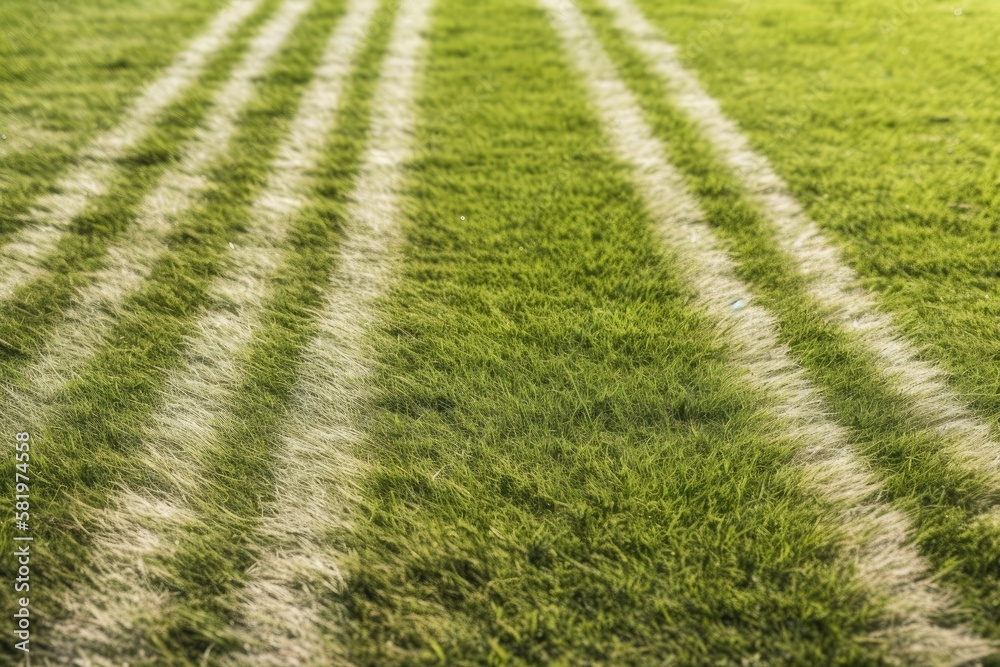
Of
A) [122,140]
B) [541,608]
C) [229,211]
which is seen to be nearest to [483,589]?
[541,608]

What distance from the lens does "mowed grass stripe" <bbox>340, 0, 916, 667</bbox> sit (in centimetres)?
139

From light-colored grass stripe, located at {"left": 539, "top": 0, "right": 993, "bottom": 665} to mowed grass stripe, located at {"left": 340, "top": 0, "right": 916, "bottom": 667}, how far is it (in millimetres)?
62

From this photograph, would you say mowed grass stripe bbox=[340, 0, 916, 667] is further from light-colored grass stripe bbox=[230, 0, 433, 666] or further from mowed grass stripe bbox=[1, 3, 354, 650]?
mowed grass stripe bbox=[1, 3, 354, 650]

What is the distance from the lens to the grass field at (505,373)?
56.3 inches

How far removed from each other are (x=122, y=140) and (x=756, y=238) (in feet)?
11.1

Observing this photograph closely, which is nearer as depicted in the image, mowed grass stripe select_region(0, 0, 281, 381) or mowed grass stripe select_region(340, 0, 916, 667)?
mowed grass stripe select_region(340, 0, 916, 667)

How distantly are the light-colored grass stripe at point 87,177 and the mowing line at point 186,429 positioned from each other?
80 centimetres

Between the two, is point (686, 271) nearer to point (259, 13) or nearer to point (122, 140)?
point (122, 140)

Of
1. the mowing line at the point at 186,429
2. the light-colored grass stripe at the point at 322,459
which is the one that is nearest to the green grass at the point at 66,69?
the mowing line at the point at 186,429

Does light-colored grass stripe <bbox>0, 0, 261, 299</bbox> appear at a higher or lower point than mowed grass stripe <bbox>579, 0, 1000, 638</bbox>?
higher

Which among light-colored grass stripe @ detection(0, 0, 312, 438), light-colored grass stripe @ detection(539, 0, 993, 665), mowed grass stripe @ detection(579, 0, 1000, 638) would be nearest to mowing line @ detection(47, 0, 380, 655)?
light-colored grass stripe @ detection(0, 0, 312, 438)
